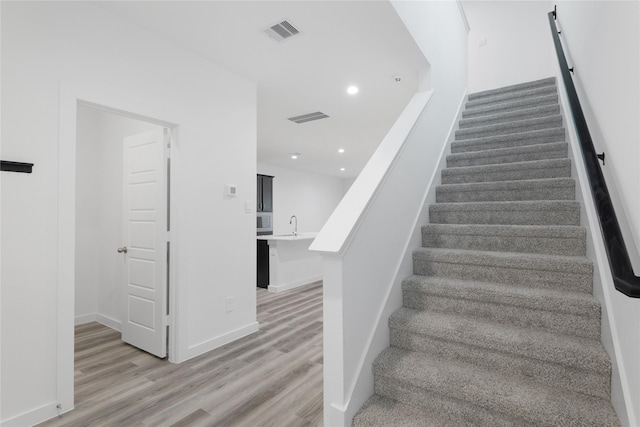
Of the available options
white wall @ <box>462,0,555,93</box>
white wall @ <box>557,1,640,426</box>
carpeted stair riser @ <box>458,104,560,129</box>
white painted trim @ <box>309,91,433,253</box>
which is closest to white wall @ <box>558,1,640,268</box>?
white wall @ <box>557,1,640,426</box>

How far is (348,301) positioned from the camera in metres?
1.62

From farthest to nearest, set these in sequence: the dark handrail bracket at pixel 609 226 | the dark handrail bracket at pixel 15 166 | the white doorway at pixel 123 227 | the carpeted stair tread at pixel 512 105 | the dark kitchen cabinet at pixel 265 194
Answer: the dark kitchen cabinet at pixel 265 194 → the carpeted stair tread at pixel 512 105 → the white doorway at pixel 123 227 → the dark handrail bracket at pixel 15 166 → the dark handrail bracket at pixel 609 226

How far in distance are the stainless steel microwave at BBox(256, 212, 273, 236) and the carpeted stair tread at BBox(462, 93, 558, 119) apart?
497cm

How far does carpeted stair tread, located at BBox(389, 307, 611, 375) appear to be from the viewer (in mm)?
1472

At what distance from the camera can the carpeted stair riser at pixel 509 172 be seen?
2.61 m

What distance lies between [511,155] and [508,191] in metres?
0.56

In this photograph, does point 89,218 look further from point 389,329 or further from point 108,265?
point 389,329

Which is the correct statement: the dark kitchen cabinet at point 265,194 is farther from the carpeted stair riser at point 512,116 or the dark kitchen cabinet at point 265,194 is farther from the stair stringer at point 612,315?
the stair stringer at point 612,315

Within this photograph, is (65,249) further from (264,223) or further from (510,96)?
(264,223)

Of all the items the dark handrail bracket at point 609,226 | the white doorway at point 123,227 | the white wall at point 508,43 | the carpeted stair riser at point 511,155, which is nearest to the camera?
the dark handrail bracket at point 609,226

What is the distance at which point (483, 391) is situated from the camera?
149 cm

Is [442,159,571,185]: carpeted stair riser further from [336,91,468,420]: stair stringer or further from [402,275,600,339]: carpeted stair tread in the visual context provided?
[402,275,600,339]: carpeted stair tread

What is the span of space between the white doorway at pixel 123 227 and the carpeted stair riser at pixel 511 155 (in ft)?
9.63

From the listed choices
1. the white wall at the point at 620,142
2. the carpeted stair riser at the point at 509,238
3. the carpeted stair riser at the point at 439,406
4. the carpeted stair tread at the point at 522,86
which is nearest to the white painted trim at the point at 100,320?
the carpeted stair riser at the point at 439,406
